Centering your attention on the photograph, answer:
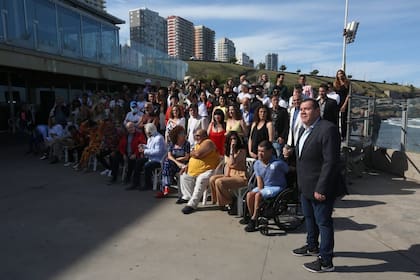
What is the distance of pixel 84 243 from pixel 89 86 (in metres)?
16.9

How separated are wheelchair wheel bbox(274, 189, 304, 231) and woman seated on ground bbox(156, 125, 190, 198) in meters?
2.15

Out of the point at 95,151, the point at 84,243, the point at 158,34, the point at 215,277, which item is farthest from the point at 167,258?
the point at 158,34

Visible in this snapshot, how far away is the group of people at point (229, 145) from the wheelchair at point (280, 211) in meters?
0.09

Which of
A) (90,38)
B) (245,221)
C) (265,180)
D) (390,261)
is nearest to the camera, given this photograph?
(390,261)

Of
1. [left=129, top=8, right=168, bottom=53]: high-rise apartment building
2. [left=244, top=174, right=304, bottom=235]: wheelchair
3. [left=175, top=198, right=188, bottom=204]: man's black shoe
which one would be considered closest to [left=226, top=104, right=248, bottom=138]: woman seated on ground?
[left=175, top=198, right=188, bottom=204]: man's black shoe

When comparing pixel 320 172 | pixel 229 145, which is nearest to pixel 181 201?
pixel 229 145

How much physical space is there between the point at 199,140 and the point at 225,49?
348 feet

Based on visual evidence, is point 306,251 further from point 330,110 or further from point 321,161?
point 330,110

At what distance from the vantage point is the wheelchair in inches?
174

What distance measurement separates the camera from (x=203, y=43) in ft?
305

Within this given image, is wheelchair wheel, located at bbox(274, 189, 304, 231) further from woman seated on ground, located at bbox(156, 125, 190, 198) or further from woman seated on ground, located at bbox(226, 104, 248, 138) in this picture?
woman seated on ground, located at bbox(156, 125, 190, 198)

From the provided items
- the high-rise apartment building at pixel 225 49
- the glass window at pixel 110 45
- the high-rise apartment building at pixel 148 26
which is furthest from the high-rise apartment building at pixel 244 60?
the glass window at pixel 110 45

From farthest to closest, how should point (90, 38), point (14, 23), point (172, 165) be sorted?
point (90, 38), point (14, 23), point (172, 165)

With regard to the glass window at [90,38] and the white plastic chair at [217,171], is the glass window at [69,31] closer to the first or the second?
the glass window at [90,38]
